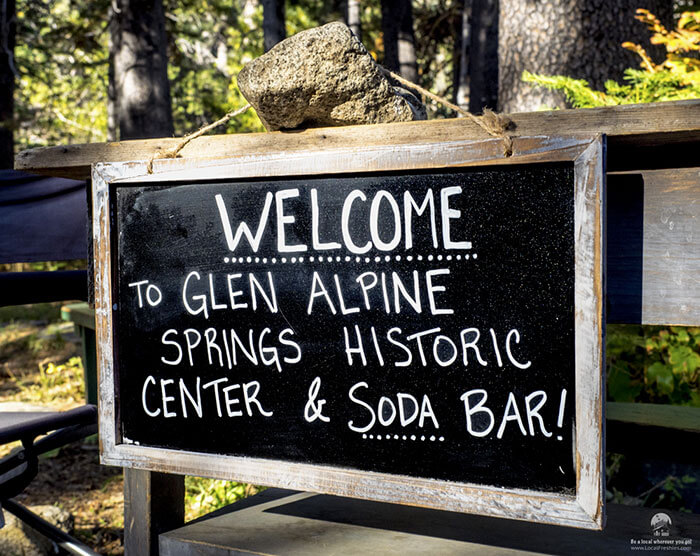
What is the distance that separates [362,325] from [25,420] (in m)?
1.46

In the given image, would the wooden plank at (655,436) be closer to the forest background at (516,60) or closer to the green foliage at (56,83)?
the forest background at (516,60)

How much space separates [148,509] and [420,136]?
3.57ft

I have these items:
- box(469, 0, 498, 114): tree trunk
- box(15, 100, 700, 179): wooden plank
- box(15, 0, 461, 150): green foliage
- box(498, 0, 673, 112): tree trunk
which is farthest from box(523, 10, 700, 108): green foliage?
box(15, 0, 461, 150): green foliage

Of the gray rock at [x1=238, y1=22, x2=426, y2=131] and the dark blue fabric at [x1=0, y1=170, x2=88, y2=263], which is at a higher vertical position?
the gray rock at [x1=238, y1=22, x2=426, y2=131]

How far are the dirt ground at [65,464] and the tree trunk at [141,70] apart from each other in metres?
2.29

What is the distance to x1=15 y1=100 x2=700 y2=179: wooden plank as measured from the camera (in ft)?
3.92

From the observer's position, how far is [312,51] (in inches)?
56.4

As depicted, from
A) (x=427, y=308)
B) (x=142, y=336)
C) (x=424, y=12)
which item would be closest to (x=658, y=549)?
(x=427, y=308)

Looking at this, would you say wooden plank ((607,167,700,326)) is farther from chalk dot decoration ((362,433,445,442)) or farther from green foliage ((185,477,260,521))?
green foliage ((185,477,260,521))

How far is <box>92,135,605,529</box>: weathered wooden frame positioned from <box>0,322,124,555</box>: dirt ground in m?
1.87

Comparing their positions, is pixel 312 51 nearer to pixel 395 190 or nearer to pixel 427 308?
pixel 395 190

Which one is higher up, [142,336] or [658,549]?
[142,336]

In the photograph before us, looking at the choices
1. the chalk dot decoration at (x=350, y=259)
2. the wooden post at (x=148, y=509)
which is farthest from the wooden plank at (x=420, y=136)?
the wooden post at (x=148, y=509)

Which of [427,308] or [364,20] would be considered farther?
[364,20]
